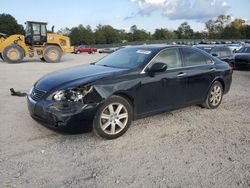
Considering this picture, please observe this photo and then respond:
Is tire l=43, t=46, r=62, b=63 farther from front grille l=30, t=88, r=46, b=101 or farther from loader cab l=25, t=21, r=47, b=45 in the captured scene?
front grille l=30, t=88, r=46, b=101

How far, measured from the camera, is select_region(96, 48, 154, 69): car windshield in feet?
19.0

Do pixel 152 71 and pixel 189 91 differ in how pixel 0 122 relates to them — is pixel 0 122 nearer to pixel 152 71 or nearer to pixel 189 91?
pixel 152 71

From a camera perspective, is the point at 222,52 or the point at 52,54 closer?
the point at 222,52

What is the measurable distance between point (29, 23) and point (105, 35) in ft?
279

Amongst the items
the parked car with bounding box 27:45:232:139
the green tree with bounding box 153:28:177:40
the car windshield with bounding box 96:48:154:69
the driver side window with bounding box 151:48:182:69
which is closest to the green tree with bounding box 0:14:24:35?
the green tree with bounding box 153:28:177:40

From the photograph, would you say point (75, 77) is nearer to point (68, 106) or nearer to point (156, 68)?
point (68, 106)

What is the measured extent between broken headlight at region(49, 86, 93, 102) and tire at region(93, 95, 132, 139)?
0.34 meters

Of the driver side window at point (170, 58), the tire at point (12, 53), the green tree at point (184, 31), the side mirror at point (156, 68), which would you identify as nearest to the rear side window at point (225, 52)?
the driver side window at point (170, 58)

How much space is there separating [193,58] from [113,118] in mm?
2566

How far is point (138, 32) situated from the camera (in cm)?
11294

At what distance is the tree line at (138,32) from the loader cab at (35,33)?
6905 centimetres

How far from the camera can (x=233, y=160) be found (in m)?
4.34

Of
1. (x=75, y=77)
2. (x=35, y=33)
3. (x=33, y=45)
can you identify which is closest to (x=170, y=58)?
(x=75, y=77)

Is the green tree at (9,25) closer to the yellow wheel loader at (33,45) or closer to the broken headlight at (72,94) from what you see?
the yellow wheel loader at (33,45)
